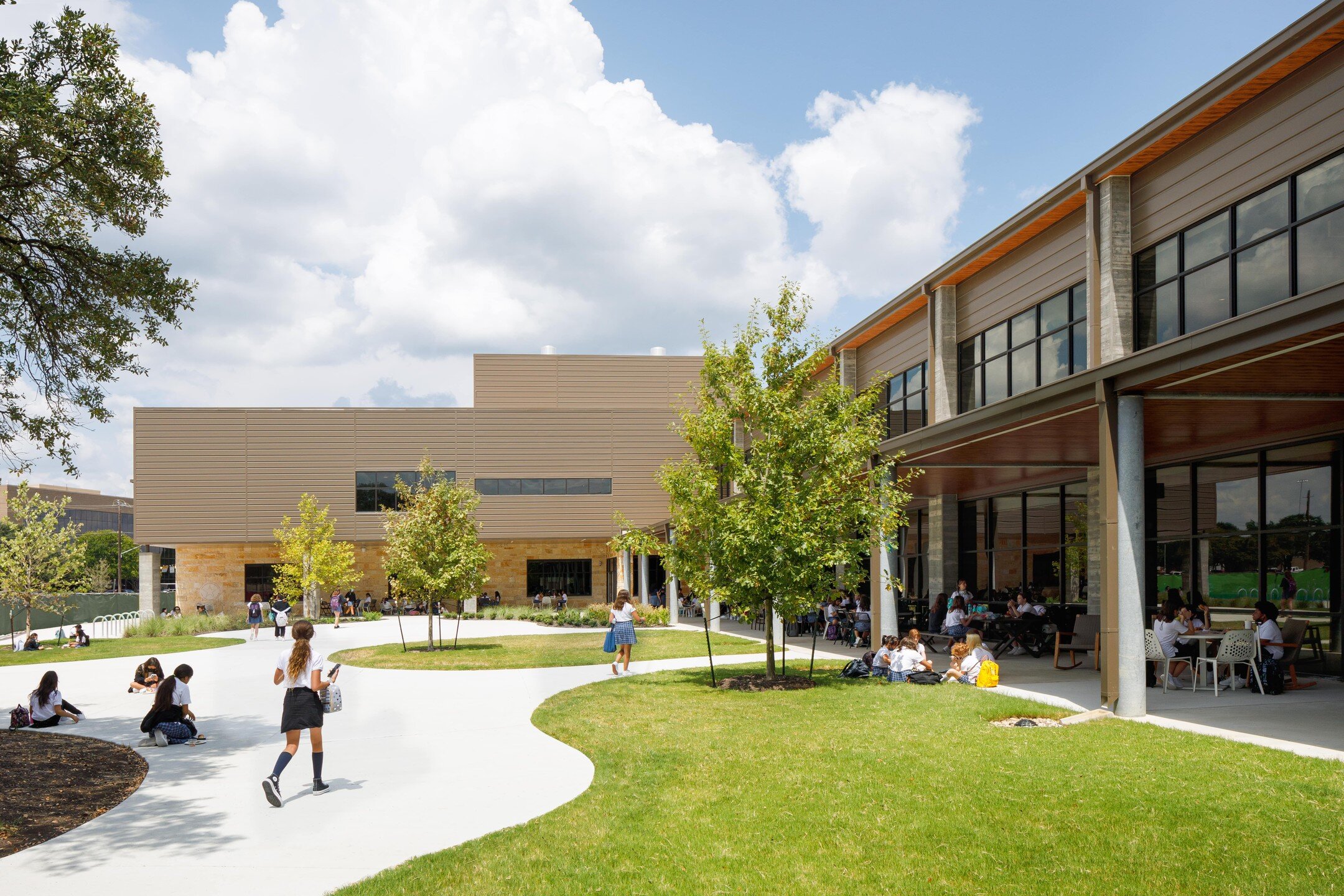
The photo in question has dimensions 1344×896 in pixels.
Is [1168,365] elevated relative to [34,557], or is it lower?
elevated

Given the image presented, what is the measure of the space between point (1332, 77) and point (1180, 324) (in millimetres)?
4040

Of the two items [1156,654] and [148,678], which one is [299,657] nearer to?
[148,678]

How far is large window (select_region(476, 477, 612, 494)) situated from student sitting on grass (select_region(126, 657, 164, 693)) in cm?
3116

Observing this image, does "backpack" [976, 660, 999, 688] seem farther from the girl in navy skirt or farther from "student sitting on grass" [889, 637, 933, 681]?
the girl in navy skirt

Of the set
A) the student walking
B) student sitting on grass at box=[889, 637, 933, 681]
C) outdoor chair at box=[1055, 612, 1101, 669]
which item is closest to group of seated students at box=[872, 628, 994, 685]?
student sitting on grass at box=[889, 637, 933, 681]

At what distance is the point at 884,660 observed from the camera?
16.4 meters

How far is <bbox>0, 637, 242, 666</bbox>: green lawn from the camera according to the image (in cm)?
2428

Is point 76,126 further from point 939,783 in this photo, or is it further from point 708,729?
point 939,783

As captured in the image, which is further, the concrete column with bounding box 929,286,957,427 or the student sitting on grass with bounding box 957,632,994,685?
the concrete column with bounding box 929,286,957,427

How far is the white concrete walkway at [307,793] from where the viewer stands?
6492 millimetres

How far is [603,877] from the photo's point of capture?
20.5 ft

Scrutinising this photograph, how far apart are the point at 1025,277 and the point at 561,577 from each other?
37.5 meters

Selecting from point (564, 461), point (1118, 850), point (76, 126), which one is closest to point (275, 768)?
point (1118, 850)

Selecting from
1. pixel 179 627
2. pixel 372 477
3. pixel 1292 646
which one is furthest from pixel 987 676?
pixel 372 477
